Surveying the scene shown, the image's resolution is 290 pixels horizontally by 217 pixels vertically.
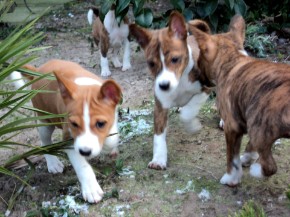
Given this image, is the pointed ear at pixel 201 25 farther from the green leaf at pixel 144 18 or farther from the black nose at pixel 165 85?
the green leaf at pixel 144 18

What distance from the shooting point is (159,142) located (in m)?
4.77

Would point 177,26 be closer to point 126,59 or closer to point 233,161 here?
point 233,161

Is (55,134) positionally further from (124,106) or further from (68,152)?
(68,152)

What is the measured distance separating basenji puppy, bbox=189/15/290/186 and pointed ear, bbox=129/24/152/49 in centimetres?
58

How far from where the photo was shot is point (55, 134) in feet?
18.6

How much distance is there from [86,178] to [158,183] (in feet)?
2.07

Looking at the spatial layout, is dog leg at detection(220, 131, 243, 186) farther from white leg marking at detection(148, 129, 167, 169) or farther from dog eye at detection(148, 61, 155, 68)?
dog eye at detection(148, 61, 155, 68)

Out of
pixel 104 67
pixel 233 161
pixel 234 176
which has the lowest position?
pixel 104 67

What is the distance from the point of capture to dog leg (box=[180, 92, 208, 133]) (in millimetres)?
4824

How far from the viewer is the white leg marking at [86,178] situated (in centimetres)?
418

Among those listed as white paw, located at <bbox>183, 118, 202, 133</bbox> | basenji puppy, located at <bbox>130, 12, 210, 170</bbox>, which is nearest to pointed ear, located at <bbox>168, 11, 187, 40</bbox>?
basenji puppy, located at <bbox>130, 12, 210, 170</bbox>

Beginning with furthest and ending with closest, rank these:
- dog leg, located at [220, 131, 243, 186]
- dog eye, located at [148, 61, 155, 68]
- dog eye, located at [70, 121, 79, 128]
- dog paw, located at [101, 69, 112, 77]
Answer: dog paw, located at [101, 69, 112, 77] < dog eye, located at [148, 61, 155, 68] < dog leg, located at [220, 131, 243, 186] < dog eye, located at [70, 121, 79, 128]

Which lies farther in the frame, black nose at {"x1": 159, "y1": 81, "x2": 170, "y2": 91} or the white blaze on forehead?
black nose at {"x1": 159, "y1": 81, "x2": 170, "y2": 91}

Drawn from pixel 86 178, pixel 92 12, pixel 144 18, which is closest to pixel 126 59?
pixel 144 18
